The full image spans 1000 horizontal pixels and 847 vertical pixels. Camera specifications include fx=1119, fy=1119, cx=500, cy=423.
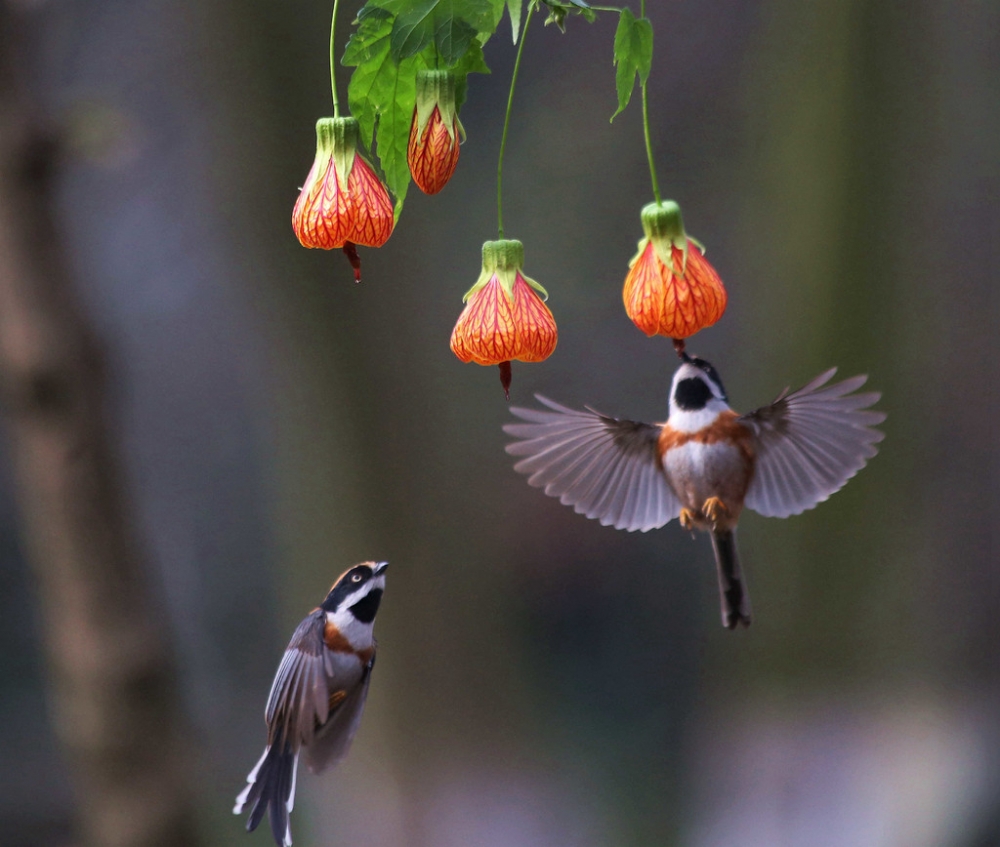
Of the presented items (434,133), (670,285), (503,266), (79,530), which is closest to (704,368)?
(670,285)

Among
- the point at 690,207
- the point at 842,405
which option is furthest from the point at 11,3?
the point at 690,207

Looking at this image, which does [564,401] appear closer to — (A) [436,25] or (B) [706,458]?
(B) [706,458]

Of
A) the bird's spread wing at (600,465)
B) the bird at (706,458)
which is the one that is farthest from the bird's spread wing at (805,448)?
the bird's spread wing at (600,465)

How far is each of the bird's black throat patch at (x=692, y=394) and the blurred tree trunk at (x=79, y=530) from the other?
5.94 ft

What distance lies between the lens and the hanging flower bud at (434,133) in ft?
3.23

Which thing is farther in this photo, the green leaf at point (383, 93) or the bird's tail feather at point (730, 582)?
the bird's tail feather at point (730, 582)

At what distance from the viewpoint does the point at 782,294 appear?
3.55 meters

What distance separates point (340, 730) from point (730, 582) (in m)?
0.44

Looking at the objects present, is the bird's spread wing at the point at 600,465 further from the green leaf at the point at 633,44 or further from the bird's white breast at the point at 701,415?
the green leaf at the point at 633,44

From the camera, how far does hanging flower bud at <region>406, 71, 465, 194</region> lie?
0.98 meters

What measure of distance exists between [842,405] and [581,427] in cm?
30

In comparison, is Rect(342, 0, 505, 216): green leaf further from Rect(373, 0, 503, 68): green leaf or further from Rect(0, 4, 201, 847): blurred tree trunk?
Rect(0, 4, 201, 847): blurred tree trunk

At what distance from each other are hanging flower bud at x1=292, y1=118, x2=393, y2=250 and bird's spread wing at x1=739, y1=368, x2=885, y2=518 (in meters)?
0.44

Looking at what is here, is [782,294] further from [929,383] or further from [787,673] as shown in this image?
[787,673]
